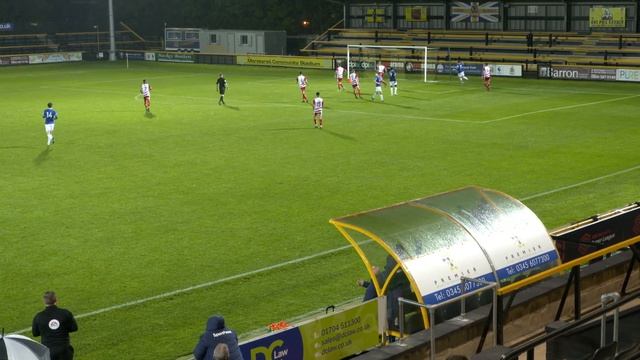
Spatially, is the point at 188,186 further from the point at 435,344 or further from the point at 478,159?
the point at 435,344

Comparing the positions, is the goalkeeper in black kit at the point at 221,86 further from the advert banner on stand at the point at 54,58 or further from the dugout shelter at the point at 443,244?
the advert banner on stand at the point at 54,58

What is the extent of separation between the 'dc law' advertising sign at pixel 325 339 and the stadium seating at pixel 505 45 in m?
52.7

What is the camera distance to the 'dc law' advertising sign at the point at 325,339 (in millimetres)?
11430

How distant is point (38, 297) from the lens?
1733 cm

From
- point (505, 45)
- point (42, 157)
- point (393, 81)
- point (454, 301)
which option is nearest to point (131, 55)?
point (505, 45)

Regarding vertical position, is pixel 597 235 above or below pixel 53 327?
above

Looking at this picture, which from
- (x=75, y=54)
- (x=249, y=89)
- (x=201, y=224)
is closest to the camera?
(x=201, y=224)

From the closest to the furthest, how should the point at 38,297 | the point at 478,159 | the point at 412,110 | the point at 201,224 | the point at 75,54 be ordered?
1. the point at 38,297
2. the point at 201,224
3. the point at 478,159
4. the point at 412,110
5. the point at 75,54

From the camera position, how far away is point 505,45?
233 feet

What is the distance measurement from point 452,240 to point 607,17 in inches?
2389

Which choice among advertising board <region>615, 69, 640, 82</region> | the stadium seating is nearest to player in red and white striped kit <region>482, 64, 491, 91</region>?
advertising board <region>615, 69, 640, 82</region>

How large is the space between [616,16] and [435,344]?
60954mm

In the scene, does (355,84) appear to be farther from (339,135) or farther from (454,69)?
(454,69)

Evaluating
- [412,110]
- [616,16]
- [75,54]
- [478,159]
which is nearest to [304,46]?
[75,54]
